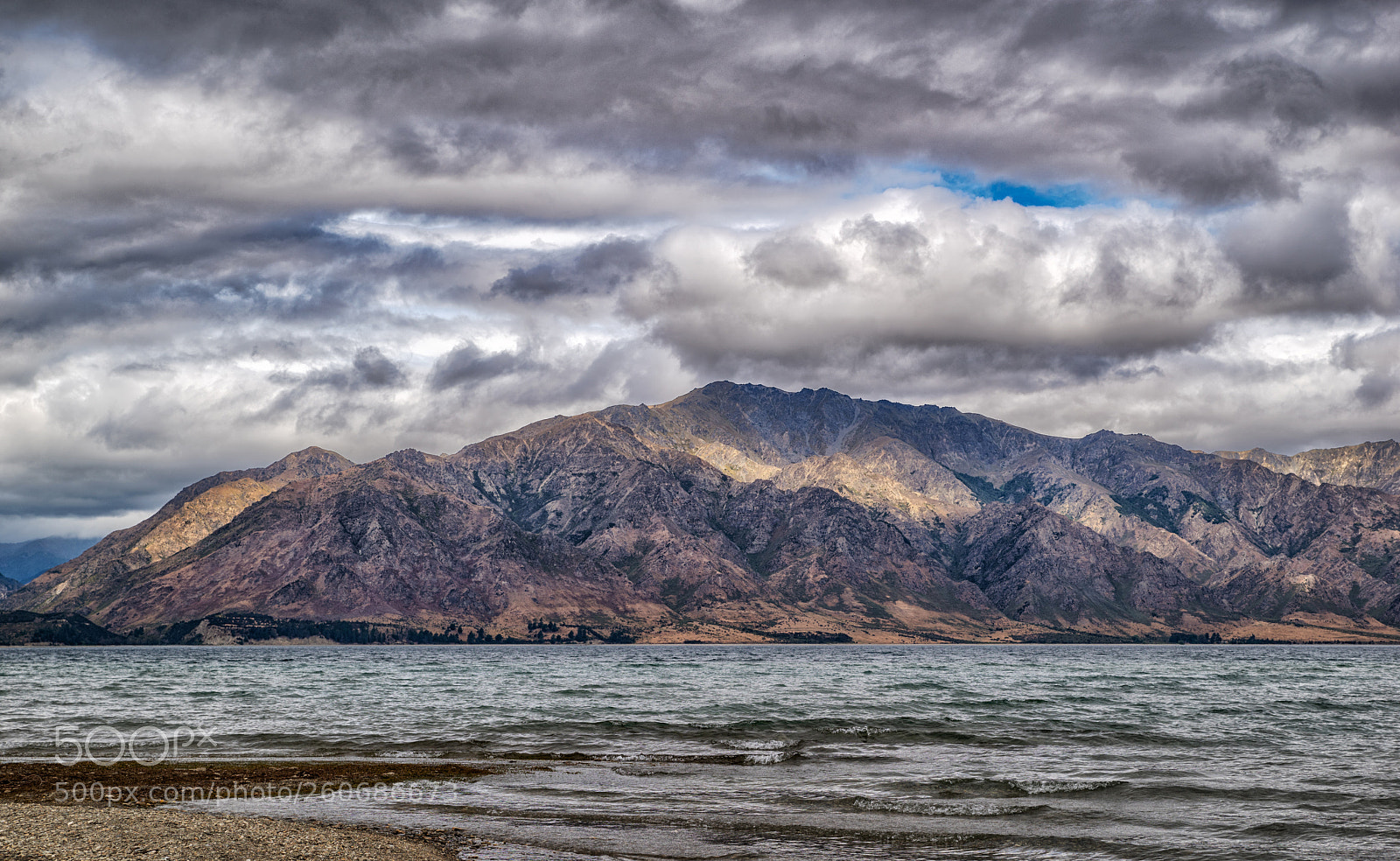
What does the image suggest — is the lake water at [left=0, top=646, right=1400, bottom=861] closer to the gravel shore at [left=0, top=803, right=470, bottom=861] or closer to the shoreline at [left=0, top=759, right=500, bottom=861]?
the shoreline at [left=0, top=759, right=500, bottom=861]

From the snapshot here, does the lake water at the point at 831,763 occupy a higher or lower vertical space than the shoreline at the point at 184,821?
Result: lower

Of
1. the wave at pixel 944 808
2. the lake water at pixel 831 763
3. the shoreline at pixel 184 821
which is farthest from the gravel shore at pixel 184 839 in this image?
the wave at pixel 944 808

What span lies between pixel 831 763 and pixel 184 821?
37181 millimetres

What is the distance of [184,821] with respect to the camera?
1511 inches

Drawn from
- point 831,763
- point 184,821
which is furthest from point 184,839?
point 831,763

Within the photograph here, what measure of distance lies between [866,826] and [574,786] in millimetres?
15972

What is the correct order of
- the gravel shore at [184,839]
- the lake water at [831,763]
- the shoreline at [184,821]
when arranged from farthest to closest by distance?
the lake water at [831,763] < the shoreline at [184,821] < the gravel shore at [184,839]

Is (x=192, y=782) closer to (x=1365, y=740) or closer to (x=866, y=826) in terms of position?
(x=866, y=826)

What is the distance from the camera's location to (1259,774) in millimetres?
58844

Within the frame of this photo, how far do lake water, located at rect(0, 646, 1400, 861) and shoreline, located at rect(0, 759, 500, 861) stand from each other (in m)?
2.98

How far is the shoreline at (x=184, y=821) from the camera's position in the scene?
33.2 m

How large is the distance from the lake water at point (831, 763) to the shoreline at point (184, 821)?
2.98 m

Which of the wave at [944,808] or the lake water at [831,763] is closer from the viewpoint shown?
the lake water at [831,763]

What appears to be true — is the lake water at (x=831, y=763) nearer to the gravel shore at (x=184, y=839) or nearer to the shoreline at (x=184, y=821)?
the shoreline at (x=184, y=821)
